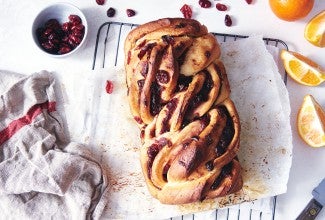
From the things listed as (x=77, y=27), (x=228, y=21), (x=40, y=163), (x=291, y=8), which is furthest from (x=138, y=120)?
(x=291, y=8)

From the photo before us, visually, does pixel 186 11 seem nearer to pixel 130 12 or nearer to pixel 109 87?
pixel 130 12

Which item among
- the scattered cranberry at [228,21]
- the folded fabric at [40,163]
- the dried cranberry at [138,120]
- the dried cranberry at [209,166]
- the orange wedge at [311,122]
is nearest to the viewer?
the dried cranberry at [209,166]

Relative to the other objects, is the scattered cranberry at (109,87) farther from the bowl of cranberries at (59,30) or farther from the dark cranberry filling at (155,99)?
the dark cranberry filling at (155,99)

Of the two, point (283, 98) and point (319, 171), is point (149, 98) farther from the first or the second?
point (319, 171)

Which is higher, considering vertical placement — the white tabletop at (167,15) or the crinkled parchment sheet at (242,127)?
the white tabletop at (167,15)

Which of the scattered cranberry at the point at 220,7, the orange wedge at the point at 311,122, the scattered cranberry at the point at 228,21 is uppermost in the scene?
the scattered cranberry at the point at 220,7

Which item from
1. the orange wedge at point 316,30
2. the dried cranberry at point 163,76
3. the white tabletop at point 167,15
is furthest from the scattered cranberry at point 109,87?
the orange wedge at point 316,30

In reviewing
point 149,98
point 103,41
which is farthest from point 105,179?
point 103,41
